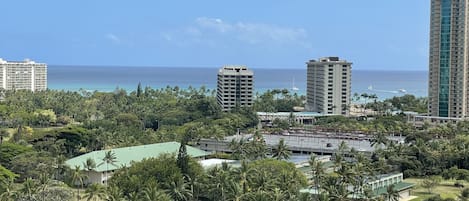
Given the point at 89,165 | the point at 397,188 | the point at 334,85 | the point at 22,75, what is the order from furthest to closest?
the point at 22,75, the point at 334,85, the point at 89,165, the point at 397,188

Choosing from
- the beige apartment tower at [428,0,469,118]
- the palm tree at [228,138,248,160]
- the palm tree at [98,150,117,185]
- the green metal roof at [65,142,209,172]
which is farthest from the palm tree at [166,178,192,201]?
the beige apartment tower at [428,0,469,118]

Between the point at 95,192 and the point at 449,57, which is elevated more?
the point at 449,57

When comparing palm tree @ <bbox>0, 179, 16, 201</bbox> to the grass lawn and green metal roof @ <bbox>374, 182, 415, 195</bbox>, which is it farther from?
the grass lawn

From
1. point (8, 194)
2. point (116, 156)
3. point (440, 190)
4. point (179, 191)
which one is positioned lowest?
point (440, 190)

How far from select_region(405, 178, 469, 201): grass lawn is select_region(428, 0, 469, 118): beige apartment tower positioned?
38259mm

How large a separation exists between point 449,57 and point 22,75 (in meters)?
103

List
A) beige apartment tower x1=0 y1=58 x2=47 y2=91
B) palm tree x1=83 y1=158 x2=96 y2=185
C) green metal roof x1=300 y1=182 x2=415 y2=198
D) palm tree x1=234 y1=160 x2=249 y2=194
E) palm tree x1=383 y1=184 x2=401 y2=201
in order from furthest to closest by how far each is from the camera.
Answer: beige apartment tower x1=0 y1=58 x2=47 y2=91
palm tree x1=83 y1=158 x2=96 y2=185
green metal roof x1=300 y1=182 x2=415 y2=198
palm tree x1=383 y1=184 x2=401 y2=201
palm tree x1=234 y1=160 x2=249 y2=194

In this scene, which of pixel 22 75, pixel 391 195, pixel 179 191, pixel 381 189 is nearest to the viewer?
pixel 179 191

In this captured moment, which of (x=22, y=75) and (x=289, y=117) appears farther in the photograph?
(x=22, y=75)

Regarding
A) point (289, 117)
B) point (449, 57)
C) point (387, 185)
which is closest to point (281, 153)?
point (387, 185)

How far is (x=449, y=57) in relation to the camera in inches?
3610

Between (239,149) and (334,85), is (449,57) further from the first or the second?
(239,149)

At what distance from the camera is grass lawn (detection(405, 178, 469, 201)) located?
49531 millimetres

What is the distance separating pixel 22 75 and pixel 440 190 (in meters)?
126
